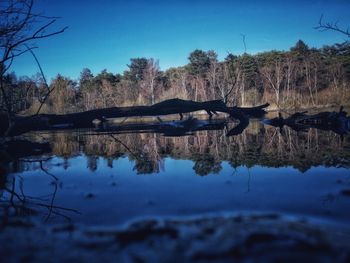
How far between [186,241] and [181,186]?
137 centimetres

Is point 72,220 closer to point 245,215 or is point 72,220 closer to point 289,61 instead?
point 245,215

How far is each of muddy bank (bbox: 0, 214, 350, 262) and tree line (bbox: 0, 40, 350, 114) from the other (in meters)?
41.3

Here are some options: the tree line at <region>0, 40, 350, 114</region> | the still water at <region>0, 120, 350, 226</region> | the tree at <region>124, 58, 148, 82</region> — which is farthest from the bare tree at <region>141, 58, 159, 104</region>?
the still water at <region>0, 120, 350, 226</region>

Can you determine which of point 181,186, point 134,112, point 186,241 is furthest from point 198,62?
point 186,241

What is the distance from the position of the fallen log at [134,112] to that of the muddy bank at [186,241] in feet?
41.7

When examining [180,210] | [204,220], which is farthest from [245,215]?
[180,210]

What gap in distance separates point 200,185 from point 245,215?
997 mm

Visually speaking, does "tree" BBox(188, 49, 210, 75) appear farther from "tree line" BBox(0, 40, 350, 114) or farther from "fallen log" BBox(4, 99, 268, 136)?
"fallen log" BBox(4, 99, 268, 136)

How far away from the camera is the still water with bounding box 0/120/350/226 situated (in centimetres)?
204

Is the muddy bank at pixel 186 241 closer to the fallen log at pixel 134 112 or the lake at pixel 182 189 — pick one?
the lake at pixel 182 189

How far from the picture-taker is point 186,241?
146 cm

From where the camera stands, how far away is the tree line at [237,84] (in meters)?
45.4

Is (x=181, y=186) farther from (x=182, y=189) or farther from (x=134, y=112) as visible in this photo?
(x=134, y=112)

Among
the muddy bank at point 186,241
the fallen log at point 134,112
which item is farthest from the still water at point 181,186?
the fallen log at point 134,112
